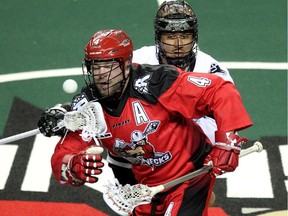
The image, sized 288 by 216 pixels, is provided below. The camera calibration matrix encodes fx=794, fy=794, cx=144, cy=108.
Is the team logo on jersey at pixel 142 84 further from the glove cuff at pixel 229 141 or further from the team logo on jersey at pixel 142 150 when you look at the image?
the glove cuff at pixel 229 141

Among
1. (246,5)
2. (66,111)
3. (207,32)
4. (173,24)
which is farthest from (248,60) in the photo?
(66,111)

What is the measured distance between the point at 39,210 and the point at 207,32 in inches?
124

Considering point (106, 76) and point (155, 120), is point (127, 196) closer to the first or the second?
point (155, 120)

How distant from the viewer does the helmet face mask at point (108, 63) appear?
4254 millimetres

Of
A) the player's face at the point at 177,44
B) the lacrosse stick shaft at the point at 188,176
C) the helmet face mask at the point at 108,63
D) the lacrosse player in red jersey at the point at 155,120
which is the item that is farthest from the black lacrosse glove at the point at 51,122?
the player's face at the point at 177,44

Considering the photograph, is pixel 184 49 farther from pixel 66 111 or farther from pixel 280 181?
pixel 280 181

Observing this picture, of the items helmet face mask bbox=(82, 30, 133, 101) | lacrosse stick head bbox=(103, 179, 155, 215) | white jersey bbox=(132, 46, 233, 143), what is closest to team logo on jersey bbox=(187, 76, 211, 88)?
helmet face mask bbox=(82, 30, 133, 101)

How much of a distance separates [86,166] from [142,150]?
16.9 inches

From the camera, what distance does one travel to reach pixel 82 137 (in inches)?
171

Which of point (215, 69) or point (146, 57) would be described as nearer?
point (215, 69)

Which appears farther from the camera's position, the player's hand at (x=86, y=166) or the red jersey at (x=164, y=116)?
the red jersey at (x=164, y=116)

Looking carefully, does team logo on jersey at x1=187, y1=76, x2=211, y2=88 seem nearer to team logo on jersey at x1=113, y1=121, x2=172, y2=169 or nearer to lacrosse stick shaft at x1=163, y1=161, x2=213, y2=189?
team logo on jersey at x1=113, y1=121, x2=172, y2=169

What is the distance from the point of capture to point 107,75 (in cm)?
427

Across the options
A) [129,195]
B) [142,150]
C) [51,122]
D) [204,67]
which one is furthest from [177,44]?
[129,195]
